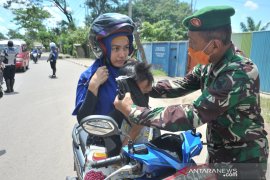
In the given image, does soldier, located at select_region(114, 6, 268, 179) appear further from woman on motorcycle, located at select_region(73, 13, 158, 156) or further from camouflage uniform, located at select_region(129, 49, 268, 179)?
woman on motorcycle, located at select_region(73, 13, 158, 156)

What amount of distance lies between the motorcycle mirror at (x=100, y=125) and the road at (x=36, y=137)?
2774 mm

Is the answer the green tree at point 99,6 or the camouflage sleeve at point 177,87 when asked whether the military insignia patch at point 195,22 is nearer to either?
the camouflage sleeve at point 177,87

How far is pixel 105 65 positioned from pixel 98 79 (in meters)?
0.22

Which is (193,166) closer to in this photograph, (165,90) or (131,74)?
(131,74)

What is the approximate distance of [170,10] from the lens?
64.1 metres

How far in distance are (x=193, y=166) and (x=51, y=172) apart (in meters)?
3.18

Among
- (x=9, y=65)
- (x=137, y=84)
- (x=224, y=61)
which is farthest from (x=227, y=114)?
(x=9, y=65)

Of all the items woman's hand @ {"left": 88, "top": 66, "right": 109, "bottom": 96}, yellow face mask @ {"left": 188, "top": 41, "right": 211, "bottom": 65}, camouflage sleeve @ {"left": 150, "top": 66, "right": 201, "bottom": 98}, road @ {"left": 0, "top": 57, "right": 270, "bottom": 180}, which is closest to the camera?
yellow face mask @ {"left": 188, "top": 41, "right": 211, "bottom": 65}

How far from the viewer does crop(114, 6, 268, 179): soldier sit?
64.1 inches

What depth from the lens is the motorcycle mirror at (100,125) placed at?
168 centimetres

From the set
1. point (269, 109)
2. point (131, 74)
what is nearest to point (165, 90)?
point (131, 74)

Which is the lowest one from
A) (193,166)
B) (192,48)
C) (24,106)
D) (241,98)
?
(24,106)

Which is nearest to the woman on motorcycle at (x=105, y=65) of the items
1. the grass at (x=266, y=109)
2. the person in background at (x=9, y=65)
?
the grass at (x=266, y=109)

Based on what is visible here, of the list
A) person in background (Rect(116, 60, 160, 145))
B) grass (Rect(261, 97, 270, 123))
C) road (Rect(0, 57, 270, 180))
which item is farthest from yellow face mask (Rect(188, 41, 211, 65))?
grass (Rect(261, 97, 270, 123))
